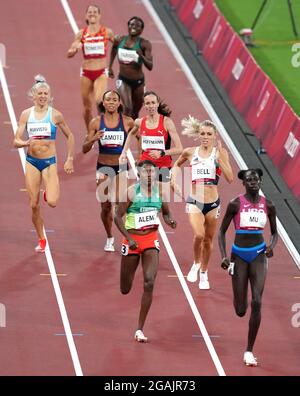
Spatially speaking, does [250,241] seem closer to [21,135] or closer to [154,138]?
[154,138]

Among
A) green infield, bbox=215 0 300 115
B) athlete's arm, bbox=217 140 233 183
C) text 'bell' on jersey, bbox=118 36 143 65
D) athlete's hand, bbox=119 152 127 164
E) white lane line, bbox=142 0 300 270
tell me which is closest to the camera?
athlete's arm, bbox=217 140 233 183

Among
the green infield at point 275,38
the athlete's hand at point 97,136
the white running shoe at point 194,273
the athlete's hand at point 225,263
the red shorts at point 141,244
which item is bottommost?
the green infield at point 275,38

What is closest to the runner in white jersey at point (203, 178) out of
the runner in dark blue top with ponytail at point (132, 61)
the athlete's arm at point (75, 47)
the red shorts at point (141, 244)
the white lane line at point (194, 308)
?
the white lane line at point (194, 308)

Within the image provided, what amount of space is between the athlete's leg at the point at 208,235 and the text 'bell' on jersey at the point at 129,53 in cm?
467

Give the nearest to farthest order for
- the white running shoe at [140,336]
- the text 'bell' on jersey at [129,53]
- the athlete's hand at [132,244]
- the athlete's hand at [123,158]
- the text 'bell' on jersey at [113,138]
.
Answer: the athlete's hand at [132,244] → the white running shoe at [140,336] → the athlete's hand at [123,158] → the text 'bell' on jersey at [113,138] → the text 'bell' on jersey at [129,53]

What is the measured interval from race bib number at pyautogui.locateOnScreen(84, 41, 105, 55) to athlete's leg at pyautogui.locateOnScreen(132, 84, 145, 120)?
0.98 metres

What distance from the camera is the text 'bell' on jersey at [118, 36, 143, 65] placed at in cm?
2295

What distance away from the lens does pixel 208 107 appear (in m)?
25.6

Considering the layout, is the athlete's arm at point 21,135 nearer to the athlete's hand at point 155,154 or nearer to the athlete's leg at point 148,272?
the athlete's hand at point 155,154

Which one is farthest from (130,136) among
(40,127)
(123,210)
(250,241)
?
(250,241)

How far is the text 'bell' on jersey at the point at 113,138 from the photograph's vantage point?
65.4 ft

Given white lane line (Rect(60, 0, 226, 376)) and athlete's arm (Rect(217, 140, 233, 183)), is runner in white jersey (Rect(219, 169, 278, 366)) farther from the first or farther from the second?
athlete's arm (Rect(217, 140, 233, 183))

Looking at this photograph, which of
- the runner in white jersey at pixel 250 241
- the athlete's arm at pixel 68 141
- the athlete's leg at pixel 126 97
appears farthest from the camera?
the athlete's leg at pixel 126 97

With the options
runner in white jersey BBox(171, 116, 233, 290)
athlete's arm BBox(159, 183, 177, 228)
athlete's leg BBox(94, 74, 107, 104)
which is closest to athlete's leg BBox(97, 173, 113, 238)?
runner in white jersey BBox(171, 116, 233, 290)
